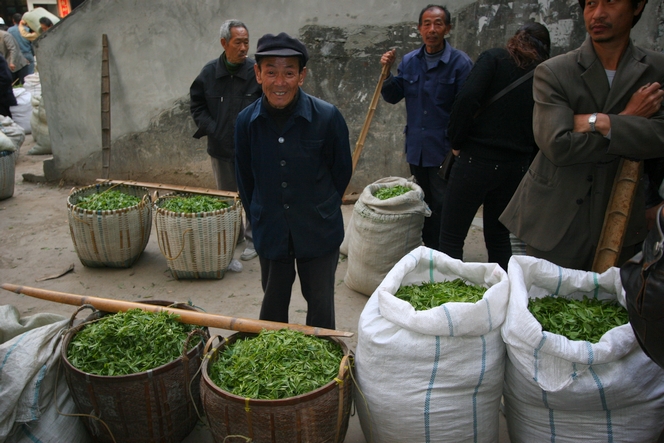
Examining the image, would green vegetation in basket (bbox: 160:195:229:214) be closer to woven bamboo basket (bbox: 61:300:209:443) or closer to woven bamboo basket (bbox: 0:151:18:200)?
woven bamboo basket (bbox: 61:300:209:443)

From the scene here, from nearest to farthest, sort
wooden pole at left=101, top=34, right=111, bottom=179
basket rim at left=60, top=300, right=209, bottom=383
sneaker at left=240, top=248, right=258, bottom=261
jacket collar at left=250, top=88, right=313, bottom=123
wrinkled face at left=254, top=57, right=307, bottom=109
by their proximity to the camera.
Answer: basket rim at left=60, top=300, right=209, bottom=383 → wrinkled face at left=254, top=57, right=307, bottom=109 → jacket collar at left=250, top=88, right=313, bottom=123 → sneaker at left=240, top=248, right=258, bottom=261 → wooden pole at left=101, top=34, right=111, bottom=179

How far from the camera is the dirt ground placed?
13.7 feet

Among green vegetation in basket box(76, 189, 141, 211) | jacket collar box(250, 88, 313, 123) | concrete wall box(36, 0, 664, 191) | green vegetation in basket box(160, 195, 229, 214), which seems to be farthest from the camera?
concrete wall box(36, 0, 664, 191)

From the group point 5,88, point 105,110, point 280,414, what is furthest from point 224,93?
point 5,88

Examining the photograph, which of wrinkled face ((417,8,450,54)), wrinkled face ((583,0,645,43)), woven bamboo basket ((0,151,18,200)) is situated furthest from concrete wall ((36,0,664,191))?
wrinkled face ((583,0,645,43))

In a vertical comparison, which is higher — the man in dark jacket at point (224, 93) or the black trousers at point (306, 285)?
the man in dark jacket at point (224, 93)

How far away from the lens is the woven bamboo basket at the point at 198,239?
4.41 metres

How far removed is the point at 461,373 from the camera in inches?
87.4

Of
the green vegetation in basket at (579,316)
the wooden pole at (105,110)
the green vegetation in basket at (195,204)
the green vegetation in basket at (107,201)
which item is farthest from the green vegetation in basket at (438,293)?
the wooden pole at (105,110)

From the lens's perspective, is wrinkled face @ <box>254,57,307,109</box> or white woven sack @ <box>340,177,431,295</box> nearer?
wrinkled face @ <box>254,57,307,109</box>

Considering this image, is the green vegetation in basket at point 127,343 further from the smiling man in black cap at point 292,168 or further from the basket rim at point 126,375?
the smiling man in black cap at point 292,168

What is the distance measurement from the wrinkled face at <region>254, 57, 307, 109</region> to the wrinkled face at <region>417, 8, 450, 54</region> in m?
1.80

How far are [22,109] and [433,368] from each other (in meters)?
10.4

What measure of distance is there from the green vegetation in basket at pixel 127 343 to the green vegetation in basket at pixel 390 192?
200 cm
